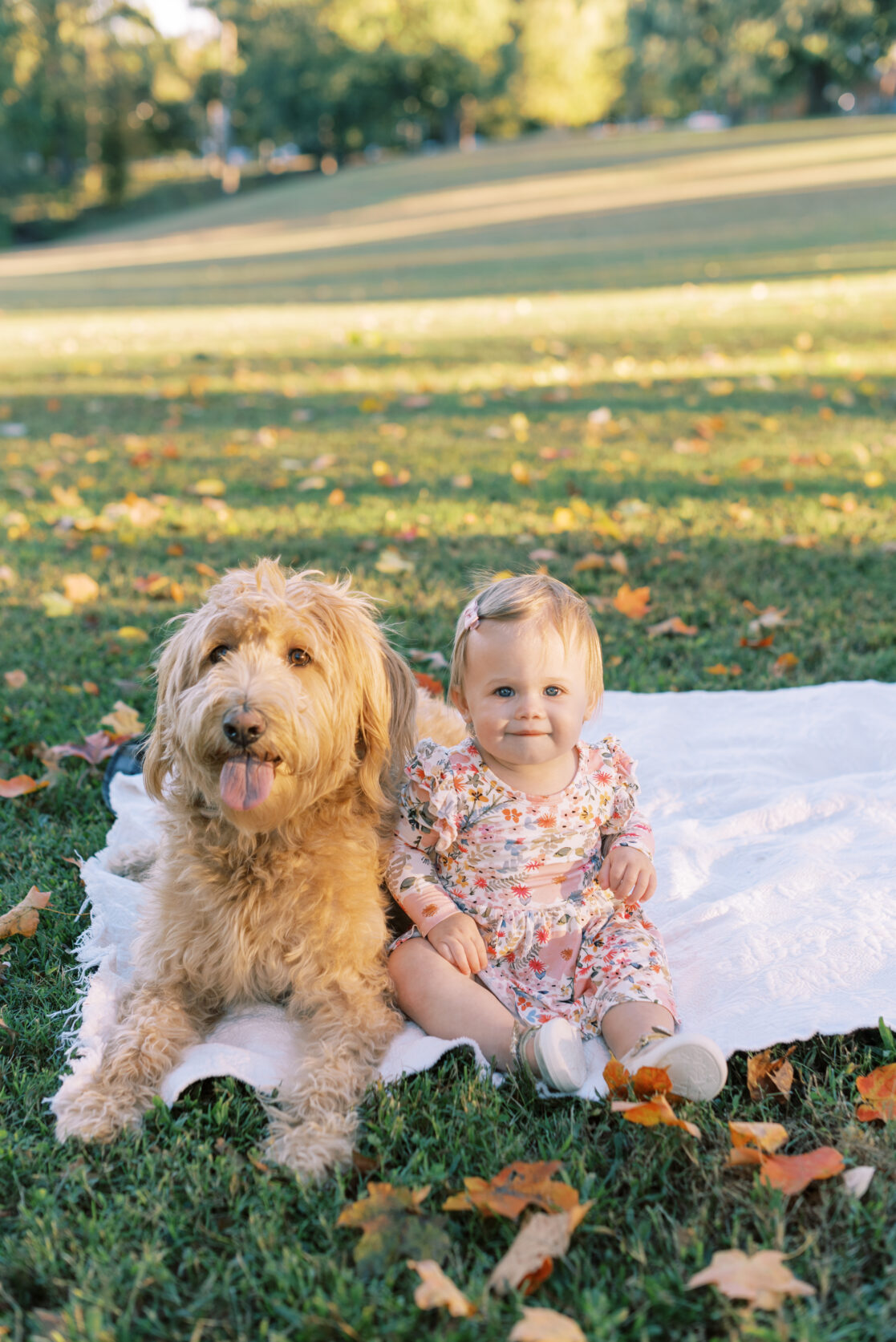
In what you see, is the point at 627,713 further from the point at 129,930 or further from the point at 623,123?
the point at 623,123

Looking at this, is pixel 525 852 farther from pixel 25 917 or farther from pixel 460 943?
pixel 25 917

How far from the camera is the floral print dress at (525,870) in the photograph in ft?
10.7

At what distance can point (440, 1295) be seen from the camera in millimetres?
2115

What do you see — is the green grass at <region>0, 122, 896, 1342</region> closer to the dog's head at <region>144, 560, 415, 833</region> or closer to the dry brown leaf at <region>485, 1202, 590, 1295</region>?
the dry brown leaf at <region>485, 1202, 590, 1295</region>

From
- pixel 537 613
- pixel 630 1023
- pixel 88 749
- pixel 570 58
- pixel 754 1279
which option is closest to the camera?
pixel 754 1279

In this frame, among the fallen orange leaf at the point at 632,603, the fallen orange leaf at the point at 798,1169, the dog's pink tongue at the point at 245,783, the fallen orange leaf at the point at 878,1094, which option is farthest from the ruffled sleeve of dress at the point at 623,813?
the fallen orange leaf at the point at 632,603

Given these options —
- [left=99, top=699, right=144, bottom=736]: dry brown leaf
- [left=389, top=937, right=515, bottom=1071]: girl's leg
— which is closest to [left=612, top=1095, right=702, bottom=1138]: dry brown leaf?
[left=389, top=937, right=515, bottom=1071]: girl's leg

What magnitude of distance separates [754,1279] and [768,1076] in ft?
2.38

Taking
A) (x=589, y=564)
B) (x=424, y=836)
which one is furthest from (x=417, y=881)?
(x=589, y=564)

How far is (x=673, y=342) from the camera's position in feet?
46.4

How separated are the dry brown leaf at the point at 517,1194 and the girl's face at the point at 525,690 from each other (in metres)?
1.23

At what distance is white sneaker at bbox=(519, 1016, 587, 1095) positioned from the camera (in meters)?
2.76

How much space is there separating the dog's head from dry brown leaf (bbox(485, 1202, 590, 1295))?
3.85ft

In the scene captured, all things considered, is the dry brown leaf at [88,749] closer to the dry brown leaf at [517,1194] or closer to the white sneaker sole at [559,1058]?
the white sneaker sole at [559,1058]
